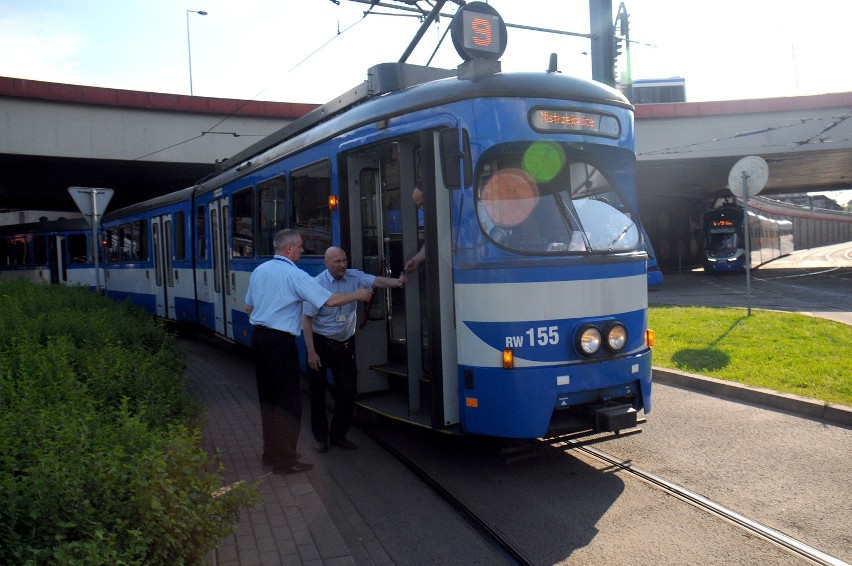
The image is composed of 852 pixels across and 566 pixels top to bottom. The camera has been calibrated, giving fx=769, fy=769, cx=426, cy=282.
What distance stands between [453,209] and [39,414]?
322 centimetres

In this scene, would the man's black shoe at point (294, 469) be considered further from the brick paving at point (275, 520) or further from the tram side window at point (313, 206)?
the tram side window at point (313, 206)

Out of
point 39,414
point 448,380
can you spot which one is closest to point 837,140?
point 448,380

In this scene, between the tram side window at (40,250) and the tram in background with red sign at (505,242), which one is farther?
the tram side window at (40,250)

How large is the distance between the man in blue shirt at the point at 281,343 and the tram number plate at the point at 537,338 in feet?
4.34

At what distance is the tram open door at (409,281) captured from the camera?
6051mm

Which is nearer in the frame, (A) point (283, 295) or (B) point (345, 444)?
(A) point (283, 295)

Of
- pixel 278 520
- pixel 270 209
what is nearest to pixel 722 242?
pixel 270 209

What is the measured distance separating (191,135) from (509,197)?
20.0 m

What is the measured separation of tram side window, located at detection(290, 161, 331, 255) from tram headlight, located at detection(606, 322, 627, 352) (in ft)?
10.4

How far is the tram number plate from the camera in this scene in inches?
226

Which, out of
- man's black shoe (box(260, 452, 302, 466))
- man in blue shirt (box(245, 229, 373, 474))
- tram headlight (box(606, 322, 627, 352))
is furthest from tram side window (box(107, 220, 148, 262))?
tram headlight (box(606, 322, 627, 352))

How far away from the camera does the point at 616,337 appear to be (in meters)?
6.05

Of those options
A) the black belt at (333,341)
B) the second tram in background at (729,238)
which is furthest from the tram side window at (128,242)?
the second tram in background at (729,238)

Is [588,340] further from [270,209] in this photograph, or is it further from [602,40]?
[602,40]
